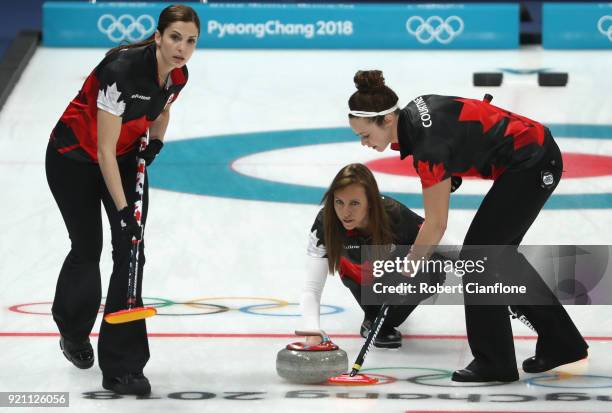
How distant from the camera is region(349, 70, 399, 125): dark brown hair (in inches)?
176

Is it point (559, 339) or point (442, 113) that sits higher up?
point (442, 113)

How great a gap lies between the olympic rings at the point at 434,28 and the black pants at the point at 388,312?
8871 mm

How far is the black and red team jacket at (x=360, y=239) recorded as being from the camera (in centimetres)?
492

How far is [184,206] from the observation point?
8.09 meters

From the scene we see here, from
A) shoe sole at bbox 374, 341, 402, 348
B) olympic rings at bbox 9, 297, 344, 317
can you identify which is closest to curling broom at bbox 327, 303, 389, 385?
shoe sole at bbox 374, 341, 402, 348

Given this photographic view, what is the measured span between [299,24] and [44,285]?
809 centimetres

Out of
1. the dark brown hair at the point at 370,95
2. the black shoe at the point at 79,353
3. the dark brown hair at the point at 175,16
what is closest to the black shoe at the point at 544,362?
the dark brown hair at the point at 370,95

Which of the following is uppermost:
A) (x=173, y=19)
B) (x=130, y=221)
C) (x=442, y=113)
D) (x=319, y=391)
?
(x=173, y=19)

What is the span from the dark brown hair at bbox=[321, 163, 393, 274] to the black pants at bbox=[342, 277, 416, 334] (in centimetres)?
44

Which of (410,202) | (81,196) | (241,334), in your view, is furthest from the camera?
(410,202)

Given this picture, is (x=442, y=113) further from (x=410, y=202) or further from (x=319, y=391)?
(x=410, y=202)

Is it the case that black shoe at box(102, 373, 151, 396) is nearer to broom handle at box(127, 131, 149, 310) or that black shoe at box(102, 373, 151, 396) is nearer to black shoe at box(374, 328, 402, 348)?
broom handle at box(127, 131, 149, 310)

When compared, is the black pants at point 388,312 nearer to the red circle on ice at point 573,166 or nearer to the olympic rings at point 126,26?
the red circle on ice at point 573,166

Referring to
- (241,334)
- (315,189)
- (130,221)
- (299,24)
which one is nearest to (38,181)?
(315,189)
